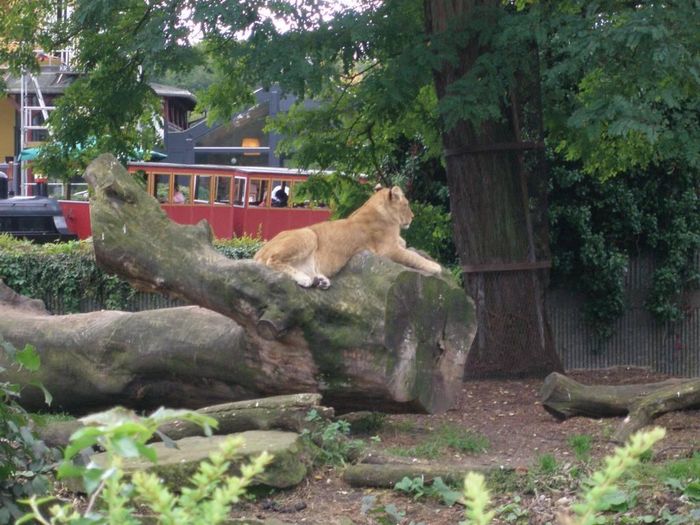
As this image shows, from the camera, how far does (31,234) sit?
84.8 feet

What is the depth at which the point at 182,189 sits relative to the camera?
27969 mm

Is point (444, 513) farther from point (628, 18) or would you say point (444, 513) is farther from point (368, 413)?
point (628, 18)

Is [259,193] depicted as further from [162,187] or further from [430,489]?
[430,489]

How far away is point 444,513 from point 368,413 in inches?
97.2

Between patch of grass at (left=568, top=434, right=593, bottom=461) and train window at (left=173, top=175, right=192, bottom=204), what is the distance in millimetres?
20317

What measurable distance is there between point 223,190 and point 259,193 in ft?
2.95

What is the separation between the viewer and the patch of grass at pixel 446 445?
8.07 meters

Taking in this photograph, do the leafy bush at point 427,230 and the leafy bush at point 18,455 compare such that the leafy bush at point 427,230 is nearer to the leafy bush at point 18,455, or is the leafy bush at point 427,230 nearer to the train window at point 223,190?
the leafy bush at point 18,455

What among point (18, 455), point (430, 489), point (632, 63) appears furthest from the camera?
point (632, 63)

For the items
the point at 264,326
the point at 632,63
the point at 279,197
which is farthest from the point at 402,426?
the point at 279,197

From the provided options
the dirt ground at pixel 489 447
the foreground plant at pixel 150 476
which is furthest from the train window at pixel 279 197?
the foreground plant at pixel 150 476

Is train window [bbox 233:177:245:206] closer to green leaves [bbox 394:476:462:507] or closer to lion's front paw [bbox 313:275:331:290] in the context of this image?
lion's front paw [bbox 313:275:331:290]

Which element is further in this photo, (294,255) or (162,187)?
(162,187)

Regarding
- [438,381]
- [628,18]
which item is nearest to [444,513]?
[438,381]
